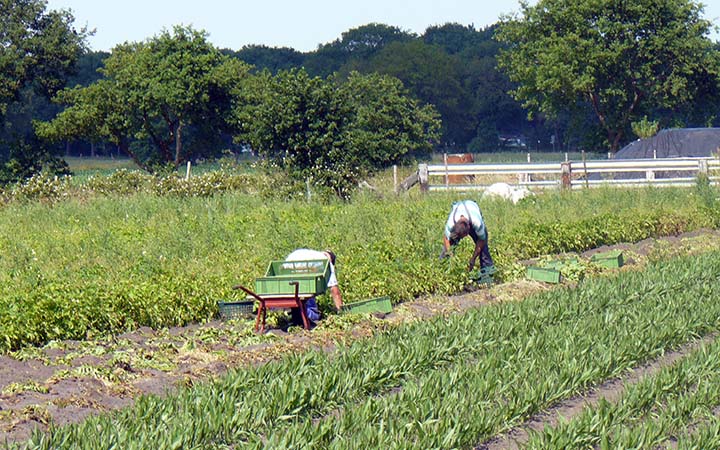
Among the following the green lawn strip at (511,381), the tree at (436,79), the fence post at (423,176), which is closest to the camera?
the green lawn strip at (511,381)

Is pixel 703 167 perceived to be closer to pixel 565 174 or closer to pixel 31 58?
pixel 565 174

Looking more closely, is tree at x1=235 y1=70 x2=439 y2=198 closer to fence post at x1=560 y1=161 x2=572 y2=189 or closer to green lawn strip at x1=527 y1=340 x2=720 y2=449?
fence post at x1=560 y1=161 x2=572 y2=189

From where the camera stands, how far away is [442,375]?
27.1 feet

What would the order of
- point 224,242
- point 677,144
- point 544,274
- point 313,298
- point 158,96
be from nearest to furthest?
point 313,298 → point 544,274 → point 224,242 → point 677,144 → point 158,96

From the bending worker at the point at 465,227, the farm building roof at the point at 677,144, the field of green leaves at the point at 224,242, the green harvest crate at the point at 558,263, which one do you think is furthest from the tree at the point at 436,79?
the bending worker at the point at 465,227

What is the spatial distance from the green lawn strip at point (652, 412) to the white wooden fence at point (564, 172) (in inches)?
749

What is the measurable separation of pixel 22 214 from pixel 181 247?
7.73 meters

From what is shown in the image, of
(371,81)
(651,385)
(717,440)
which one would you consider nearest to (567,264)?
(651,385)

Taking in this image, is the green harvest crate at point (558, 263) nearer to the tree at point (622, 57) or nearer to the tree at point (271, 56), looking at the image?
the tree at point (622, 57)

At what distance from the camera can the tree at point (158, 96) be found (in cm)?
4459

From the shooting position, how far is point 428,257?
1561 centimetres

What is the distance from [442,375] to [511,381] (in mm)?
548

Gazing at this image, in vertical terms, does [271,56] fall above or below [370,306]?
above

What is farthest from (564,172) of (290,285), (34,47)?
(34,47)
